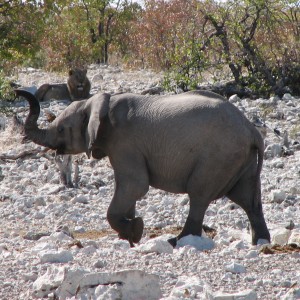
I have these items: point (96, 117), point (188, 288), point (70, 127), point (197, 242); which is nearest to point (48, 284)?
point (188, 288)

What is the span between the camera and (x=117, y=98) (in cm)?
1080

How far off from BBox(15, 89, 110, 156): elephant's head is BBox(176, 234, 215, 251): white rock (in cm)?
183

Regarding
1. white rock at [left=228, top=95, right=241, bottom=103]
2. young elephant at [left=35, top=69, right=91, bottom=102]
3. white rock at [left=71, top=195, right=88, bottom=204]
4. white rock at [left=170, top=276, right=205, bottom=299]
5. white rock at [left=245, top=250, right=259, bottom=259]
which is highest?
white rock at [left=170, top=276, right=205, bottom=299]

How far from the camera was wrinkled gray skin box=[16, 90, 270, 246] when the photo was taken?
1009cm

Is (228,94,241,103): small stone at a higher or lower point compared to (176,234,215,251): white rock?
higher

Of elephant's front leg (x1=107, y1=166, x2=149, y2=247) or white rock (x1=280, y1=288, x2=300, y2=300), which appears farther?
elephant's front leg (x1=107, y1=166, x2=149, y2=247)

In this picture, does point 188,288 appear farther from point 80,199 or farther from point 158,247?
point 80,199

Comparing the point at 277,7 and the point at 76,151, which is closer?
the point at 76,151

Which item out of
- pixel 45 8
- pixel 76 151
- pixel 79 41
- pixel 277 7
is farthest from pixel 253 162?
pixel 79 41

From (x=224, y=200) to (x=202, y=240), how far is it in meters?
3.73

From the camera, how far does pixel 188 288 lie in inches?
250

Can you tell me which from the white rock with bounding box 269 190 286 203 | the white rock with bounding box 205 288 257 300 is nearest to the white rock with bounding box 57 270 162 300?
the white rock with bounding box 205 288 257 300

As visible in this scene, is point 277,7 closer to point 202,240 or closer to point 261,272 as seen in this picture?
point 202,240

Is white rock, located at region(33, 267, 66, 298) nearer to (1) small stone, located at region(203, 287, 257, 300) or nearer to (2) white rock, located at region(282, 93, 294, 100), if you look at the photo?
(1) small stone, located at region(203, 287, 257, 300)
